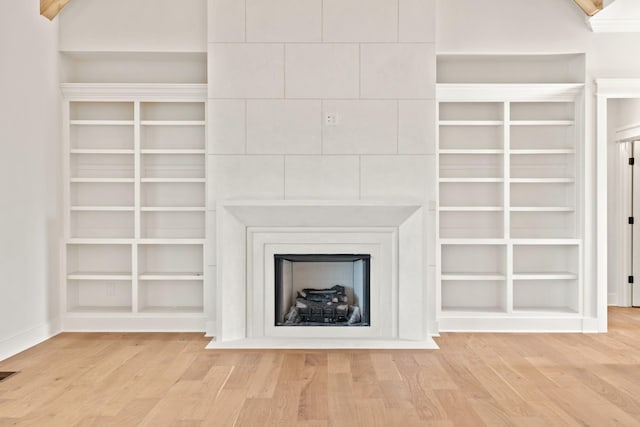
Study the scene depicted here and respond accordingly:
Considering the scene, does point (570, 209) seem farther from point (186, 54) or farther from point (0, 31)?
point (0, 31)

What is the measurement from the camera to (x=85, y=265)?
17.5ft

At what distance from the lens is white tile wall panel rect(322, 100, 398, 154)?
477 centimetres

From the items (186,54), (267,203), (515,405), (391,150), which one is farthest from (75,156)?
(515,405)

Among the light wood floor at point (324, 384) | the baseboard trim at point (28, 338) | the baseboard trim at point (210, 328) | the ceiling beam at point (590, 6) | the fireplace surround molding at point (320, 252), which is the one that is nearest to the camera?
the light wood floor at point (324, 384)

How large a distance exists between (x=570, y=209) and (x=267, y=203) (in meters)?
2.62

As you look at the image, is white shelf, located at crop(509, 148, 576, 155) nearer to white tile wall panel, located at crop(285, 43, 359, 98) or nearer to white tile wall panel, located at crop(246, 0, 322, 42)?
white tile wall panel, located at crop(285, 43, 359, 98)

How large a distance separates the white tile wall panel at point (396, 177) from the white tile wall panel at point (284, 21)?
3.65ft

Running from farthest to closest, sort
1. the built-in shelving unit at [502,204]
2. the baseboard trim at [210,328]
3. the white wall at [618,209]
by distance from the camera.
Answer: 1. the white wall at [618,209]
2. the built-in shelving unit at [502,204]
3. the baseboard trim at [210,328]

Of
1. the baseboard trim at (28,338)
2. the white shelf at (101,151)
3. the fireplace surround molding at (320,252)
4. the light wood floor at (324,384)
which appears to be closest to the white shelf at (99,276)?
the baseboard trim at (28,338)

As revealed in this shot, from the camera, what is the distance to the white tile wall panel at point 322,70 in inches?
188

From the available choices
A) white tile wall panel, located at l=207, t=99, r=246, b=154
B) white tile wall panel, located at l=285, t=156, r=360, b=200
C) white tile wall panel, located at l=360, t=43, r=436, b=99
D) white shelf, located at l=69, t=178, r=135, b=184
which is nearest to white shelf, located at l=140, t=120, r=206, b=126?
white tile wall panel, located at l=207, t=99, r=246, b=154

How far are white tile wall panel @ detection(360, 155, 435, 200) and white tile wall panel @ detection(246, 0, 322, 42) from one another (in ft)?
3.65

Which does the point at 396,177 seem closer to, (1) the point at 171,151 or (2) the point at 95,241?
(1) the point at 171,151

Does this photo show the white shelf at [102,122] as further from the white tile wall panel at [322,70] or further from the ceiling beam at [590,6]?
the ceiling beam at [590,6]
